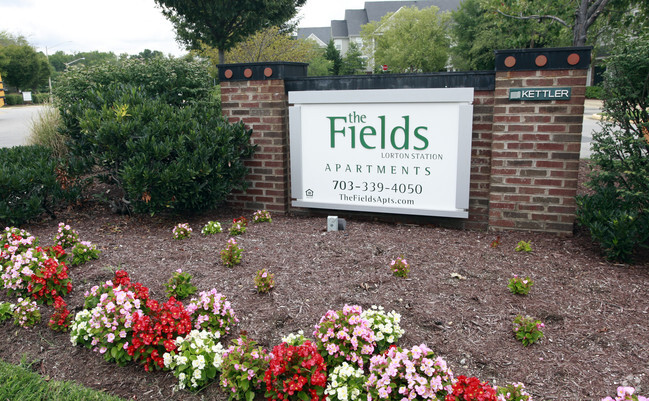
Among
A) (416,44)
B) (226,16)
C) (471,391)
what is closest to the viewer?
(471,391)

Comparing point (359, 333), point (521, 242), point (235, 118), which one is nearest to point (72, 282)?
point (359, 333)

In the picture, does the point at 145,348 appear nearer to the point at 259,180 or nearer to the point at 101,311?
the point at 101,311

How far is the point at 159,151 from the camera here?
4.81 metres

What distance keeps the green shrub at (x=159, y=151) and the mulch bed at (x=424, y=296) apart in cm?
40

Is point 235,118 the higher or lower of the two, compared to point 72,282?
higher

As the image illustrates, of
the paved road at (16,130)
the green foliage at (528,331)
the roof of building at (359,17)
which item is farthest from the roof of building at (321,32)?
the green foliage at (528,331)

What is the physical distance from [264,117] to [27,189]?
2503 mm

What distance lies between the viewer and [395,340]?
2830mm

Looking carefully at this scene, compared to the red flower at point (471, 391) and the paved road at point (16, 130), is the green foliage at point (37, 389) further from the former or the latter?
the paved road at point (16, 130)

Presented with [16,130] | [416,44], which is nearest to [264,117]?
[16,130]

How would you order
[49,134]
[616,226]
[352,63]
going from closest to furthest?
[616,226] < [49,134] < [352,63]

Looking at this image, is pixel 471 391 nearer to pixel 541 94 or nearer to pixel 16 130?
pixel 541 94

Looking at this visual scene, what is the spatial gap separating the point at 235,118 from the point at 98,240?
2.01 meters

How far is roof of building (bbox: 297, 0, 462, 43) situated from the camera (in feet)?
215
